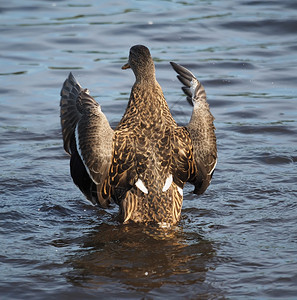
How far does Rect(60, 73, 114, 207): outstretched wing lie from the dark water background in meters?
0.45

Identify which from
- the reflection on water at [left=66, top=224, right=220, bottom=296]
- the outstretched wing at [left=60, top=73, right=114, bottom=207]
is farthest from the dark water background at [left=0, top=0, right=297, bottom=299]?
the outstretched wing at [left=60, top=73, right=114, bottom=207]

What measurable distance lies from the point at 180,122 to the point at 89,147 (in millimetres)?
3634

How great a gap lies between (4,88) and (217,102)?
3315mm

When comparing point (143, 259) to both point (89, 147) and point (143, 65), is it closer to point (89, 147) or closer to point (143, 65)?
point (89, 147)

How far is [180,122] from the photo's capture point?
32.0ft

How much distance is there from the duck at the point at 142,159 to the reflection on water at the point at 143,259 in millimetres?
196

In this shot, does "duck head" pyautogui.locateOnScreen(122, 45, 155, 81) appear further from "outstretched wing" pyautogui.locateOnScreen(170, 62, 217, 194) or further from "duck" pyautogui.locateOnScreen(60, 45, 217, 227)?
"outstretched wing" pyautogui.locateOnScreen(170, 62, 217, 194)

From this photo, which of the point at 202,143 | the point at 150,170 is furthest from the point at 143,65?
the point at 150,170

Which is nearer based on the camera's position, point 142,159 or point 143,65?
point 142,159

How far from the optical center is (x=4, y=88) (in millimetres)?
11375

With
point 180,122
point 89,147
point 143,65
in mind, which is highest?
point 143,65

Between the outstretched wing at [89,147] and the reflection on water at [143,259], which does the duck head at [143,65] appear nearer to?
the outstretched wing at [89,147]

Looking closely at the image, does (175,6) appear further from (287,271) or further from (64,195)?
(287,271)

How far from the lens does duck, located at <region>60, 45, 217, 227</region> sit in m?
Result: 6.32
